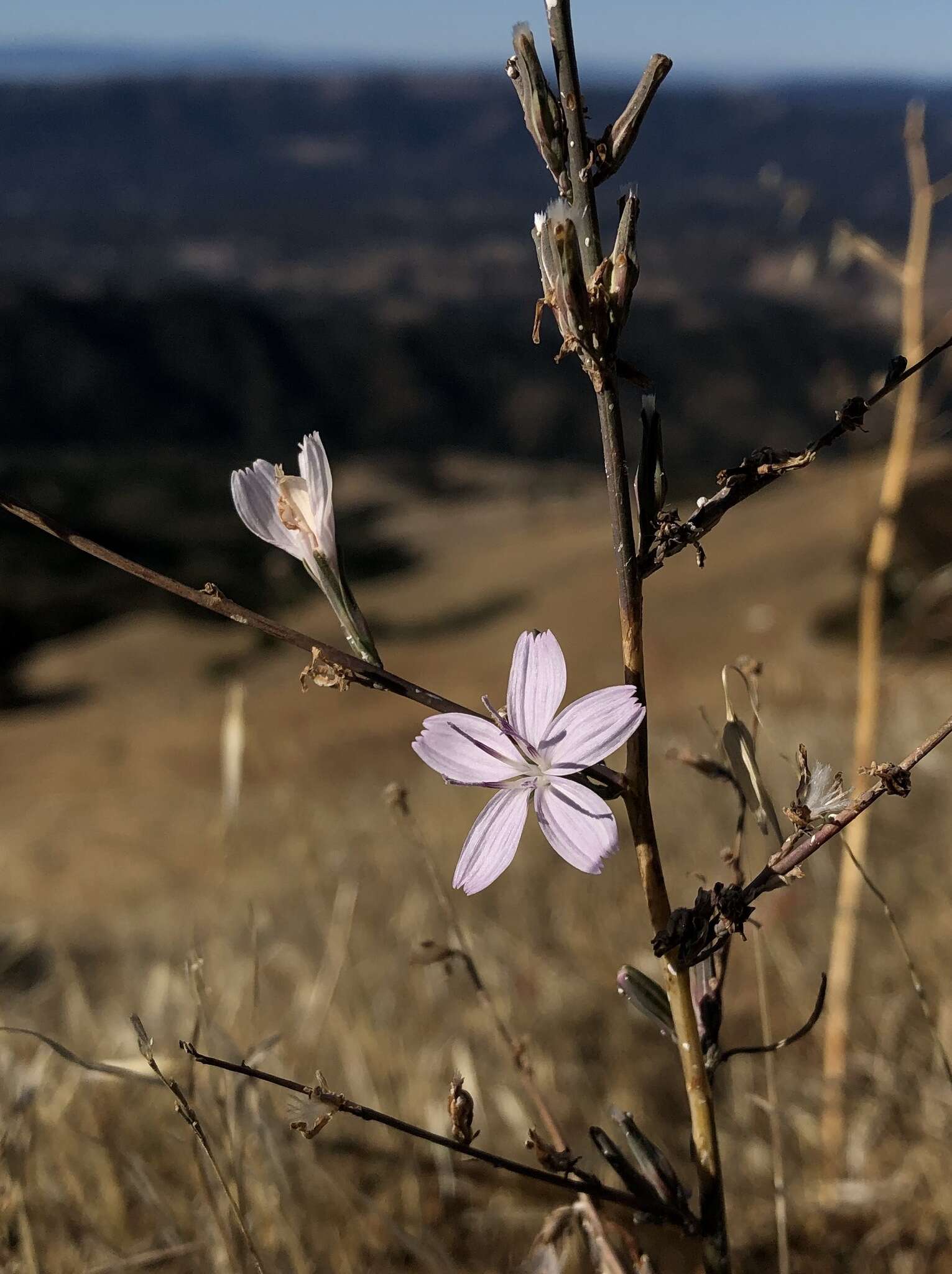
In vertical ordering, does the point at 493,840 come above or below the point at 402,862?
below

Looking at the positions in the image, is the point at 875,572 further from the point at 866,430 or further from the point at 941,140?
the point at 941,140

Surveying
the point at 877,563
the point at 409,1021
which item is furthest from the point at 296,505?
the point at 409,1021

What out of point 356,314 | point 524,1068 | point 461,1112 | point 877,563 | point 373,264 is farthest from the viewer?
point 373,264

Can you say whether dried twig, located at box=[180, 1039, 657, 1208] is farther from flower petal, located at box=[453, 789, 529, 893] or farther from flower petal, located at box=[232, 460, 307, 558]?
flower petal, located at box=[232, 460, 307, 558]

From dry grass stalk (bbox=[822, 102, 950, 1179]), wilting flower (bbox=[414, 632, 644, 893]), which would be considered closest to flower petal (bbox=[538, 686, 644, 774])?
wilting flower (bbox=[414, 632, 644, 893])

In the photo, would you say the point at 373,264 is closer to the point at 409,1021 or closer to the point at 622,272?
the point at 409,1021

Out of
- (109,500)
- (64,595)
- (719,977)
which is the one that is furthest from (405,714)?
(109,500)
